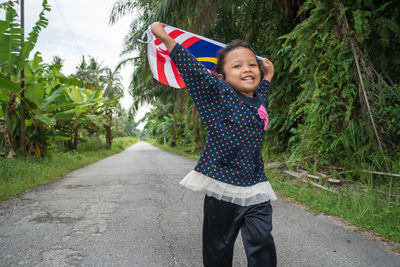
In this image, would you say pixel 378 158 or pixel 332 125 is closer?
pixel 378 158

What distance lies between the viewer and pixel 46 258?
2.49 metres

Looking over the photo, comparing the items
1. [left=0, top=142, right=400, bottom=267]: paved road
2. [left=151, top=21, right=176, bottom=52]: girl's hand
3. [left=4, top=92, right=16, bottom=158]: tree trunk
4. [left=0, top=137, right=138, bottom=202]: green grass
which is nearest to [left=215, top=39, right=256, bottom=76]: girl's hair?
[left=151, top=21, right=176, bottom=52]: girl's hand

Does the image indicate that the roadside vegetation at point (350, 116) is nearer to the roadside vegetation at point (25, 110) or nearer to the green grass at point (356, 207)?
the green grass at point (356, 207)

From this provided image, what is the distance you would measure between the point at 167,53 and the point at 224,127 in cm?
127

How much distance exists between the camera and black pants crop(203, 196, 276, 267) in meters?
1.63

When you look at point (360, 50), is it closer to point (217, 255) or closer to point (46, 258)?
point (217, 255)

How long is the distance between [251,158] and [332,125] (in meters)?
3.70

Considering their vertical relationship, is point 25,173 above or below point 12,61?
below

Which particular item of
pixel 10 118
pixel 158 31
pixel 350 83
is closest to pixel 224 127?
pixel 158 31

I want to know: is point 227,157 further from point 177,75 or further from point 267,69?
point 177,75

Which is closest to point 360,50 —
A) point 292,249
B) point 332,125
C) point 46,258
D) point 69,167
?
point 332,125

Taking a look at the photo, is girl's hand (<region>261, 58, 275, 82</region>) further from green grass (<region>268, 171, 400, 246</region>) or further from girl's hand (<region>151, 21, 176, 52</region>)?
green grass (<region>268, 171, 400, 246</region>)

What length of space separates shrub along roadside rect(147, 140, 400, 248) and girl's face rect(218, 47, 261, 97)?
211cm

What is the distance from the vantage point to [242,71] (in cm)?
183
